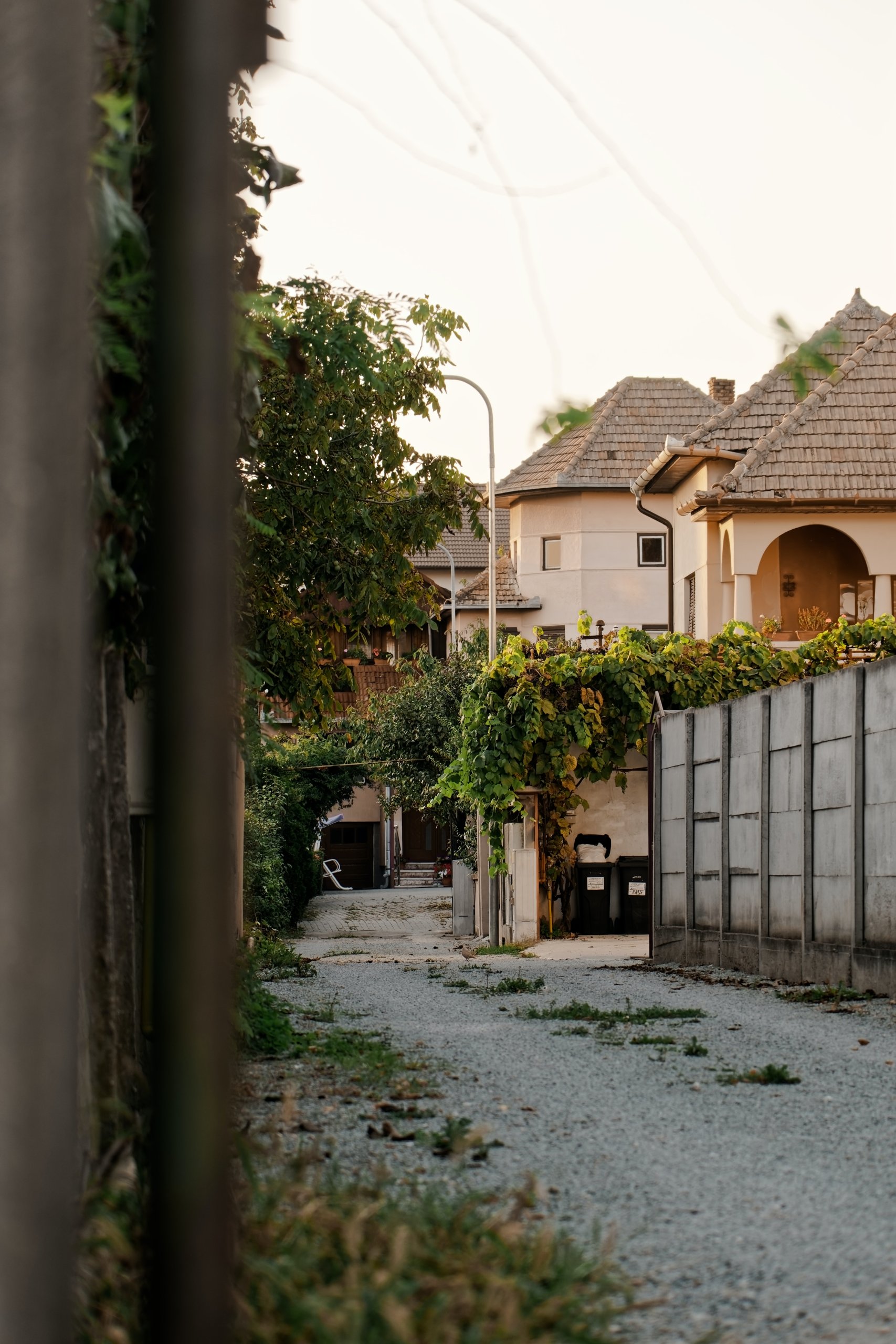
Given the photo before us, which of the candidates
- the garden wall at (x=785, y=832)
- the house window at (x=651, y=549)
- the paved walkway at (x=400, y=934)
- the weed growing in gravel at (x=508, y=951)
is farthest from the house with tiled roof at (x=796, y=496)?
the house window at (x=651, y=549)

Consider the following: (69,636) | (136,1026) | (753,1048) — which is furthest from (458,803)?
(69,636)

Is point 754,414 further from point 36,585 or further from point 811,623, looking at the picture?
point 36,585

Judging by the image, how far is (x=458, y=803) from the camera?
26609mm

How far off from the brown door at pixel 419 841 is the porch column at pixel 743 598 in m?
29.5

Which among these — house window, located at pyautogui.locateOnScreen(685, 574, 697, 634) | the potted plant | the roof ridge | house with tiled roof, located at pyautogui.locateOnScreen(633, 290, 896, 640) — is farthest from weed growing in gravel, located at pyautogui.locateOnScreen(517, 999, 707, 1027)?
house window, located at pyautogui.locateOnScreen(685, 574, 697, 634)

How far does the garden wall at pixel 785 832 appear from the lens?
37.0 feet

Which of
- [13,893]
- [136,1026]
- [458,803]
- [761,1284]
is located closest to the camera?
[13,893]

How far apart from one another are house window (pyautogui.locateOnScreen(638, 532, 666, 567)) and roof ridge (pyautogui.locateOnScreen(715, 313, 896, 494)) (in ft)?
51.0

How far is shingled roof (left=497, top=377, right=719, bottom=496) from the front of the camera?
4578cm

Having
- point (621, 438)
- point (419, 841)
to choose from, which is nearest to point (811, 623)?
point (621, 438)

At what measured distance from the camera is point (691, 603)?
33188 mm

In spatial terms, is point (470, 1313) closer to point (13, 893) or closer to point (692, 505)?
point (13, 893)

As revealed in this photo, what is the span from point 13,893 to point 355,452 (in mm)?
13240

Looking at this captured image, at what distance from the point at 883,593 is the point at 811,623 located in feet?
4.86
